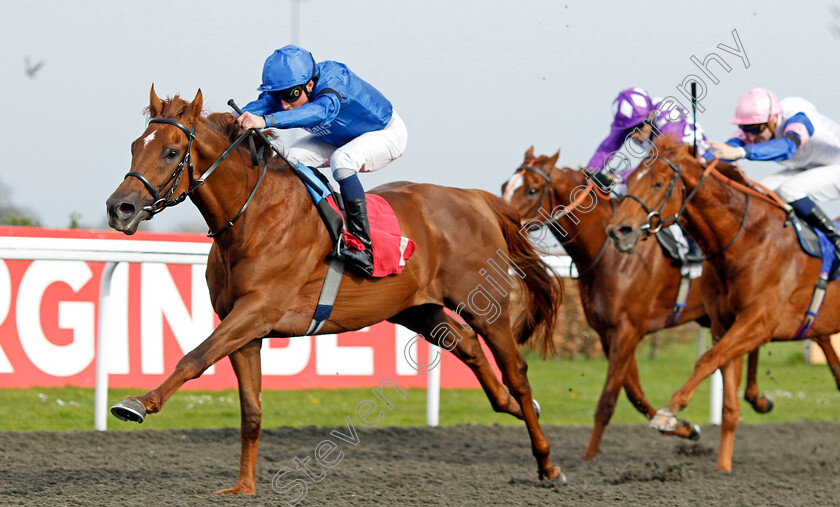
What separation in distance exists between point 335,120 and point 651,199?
169 cm

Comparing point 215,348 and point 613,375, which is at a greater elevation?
point 215,348

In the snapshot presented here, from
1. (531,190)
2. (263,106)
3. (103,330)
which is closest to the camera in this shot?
(263,106)

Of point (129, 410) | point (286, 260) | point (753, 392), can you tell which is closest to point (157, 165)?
point (286, 260)

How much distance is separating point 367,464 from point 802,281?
266cm

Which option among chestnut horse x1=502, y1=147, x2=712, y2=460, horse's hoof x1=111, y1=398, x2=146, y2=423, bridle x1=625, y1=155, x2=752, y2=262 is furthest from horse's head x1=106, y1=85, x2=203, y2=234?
chestnut horse x1=502, y1=147, x2=712, y2=460

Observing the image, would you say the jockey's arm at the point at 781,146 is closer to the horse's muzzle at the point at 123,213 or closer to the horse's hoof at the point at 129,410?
the horse's muzzle at the point at 123,213

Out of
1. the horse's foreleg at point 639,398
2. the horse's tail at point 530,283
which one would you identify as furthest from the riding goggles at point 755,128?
the horse's foreleg at point 639,398

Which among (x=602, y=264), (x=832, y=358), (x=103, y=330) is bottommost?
(x=832, y=358)

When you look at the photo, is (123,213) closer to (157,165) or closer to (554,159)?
(157,165)

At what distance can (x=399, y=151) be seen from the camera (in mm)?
4395

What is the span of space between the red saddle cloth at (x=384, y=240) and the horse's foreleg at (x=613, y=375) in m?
1.93

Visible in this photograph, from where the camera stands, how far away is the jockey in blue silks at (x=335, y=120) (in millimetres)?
3791

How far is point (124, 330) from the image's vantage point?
6.50 m

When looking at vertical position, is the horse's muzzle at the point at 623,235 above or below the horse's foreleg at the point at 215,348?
above
